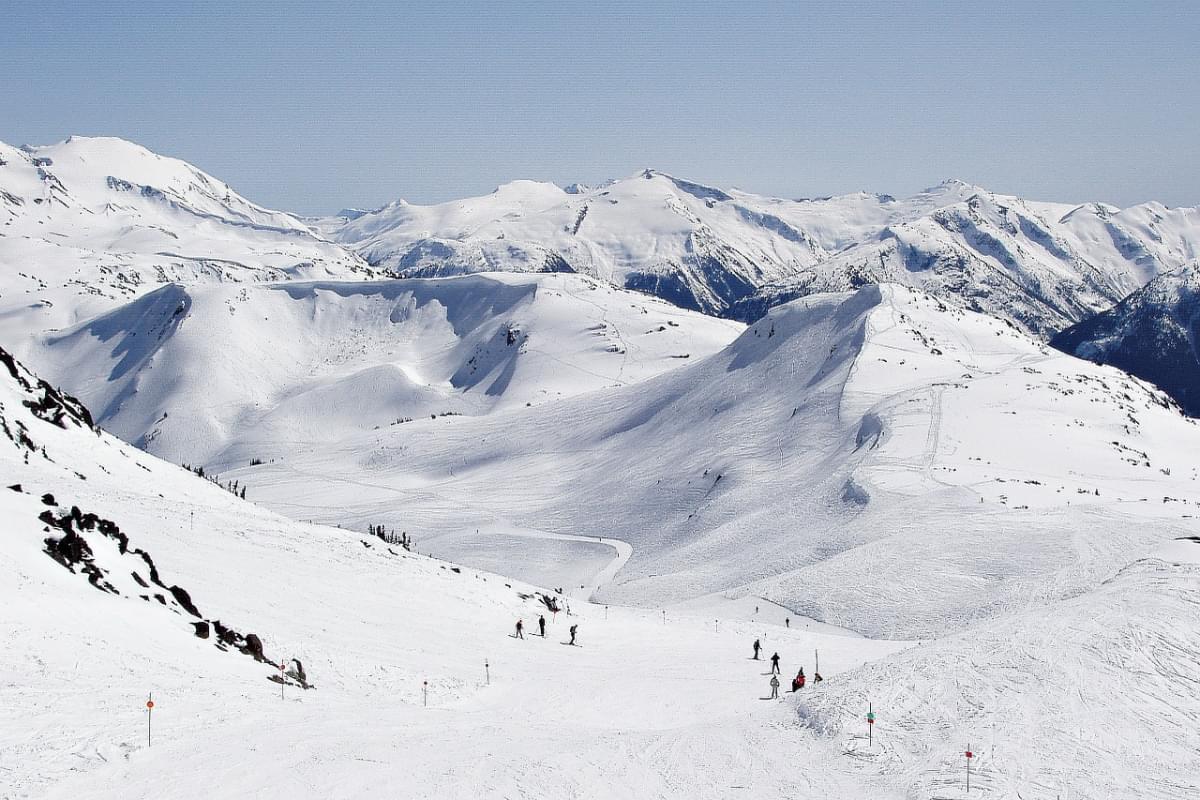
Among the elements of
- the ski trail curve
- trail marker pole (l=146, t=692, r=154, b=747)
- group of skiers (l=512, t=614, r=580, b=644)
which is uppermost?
the ski trail curve

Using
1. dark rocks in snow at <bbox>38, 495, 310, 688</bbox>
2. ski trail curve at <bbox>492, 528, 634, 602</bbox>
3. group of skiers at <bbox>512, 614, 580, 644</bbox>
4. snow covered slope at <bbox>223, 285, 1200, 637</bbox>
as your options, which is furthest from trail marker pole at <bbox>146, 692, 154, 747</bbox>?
ski trail curve at <bbox>492, 528, 634, 602</bbox>

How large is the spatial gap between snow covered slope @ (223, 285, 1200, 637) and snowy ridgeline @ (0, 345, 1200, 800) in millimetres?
12770

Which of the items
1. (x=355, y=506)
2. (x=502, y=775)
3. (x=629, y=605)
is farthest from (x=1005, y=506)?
(x=355, y=506)

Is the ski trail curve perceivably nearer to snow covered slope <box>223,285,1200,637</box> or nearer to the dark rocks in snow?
snow covered slope <box>223,285,1200,637</box>

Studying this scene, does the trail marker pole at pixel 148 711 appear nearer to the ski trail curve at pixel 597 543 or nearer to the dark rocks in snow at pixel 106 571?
the dark rocks in snow at pixel 106 571

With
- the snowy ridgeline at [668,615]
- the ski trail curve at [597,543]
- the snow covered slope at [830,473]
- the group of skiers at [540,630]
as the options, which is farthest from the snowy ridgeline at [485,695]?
the ski trail curve at [597,543]

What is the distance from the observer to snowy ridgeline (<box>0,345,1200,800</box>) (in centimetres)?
2258

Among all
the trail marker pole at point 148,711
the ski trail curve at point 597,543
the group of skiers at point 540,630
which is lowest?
the trail marker pole at point 148,711

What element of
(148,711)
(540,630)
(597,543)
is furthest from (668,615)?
(148,711)

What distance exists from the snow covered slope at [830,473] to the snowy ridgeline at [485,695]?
12770 millimetres

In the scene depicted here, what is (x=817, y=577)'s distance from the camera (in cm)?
6431

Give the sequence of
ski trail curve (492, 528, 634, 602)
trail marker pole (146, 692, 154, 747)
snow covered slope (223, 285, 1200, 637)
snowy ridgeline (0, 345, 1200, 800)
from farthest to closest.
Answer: ski trail curve (492, 528, 634, 602), snow covered slope (223, 285, 1200, 637), trail marker pole (146, 692, 154, 747), snowy ridgeline (0, 345, 1200, 800)

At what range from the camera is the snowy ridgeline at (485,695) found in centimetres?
2258

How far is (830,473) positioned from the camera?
311ft
